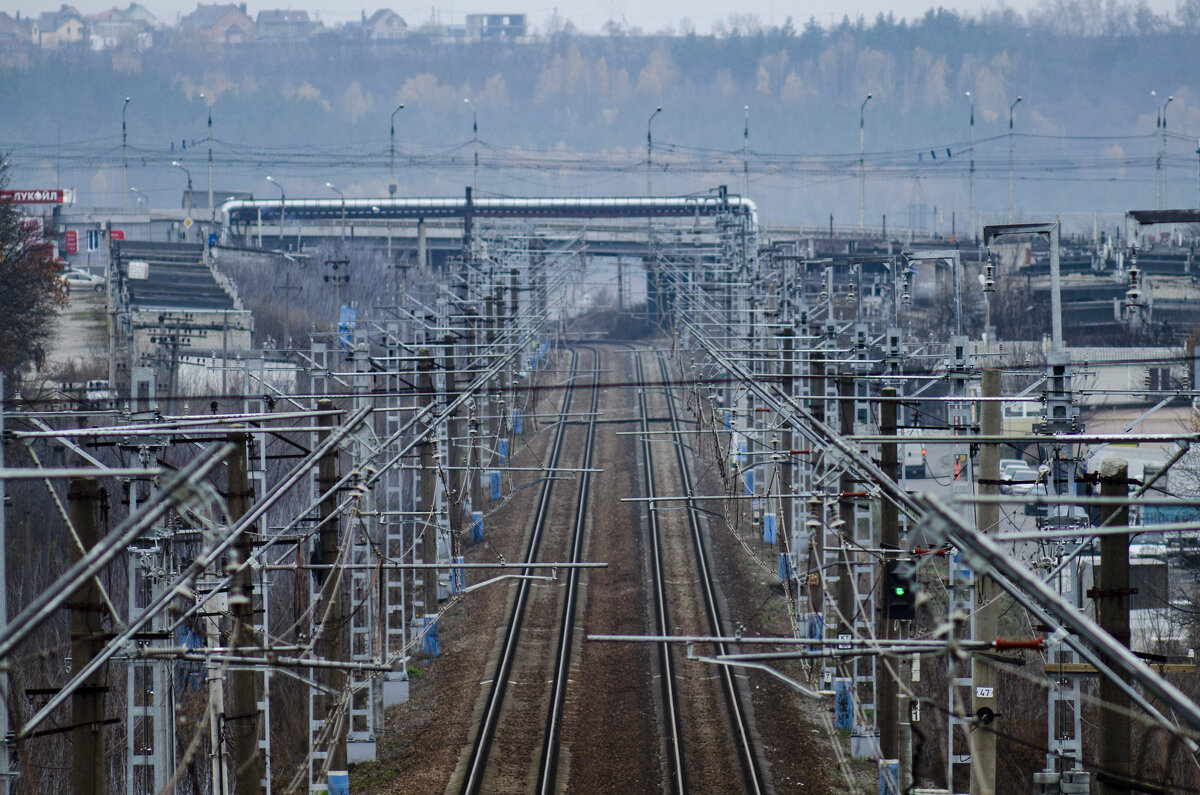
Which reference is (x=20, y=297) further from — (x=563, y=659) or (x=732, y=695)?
(x=732, y=695)

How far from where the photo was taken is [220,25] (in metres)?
168

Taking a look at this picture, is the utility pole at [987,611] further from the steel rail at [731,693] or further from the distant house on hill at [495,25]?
the distant house on hill at [495,25]

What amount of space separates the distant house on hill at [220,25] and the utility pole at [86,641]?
16421 cm

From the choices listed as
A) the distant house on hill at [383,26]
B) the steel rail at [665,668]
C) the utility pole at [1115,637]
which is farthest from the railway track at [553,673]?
the distant house on hill at [383,26]

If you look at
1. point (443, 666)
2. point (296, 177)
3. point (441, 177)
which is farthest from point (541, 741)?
point (296, 177)

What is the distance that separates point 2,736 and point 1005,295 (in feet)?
115

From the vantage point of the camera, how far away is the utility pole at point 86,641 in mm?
6480

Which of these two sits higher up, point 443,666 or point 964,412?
point 964,412

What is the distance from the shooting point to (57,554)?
59.9 feet

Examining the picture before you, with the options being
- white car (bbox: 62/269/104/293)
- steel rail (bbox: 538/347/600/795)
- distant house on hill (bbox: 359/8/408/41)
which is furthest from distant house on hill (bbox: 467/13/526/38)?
steel rail (bbox: 538/347/600/795)

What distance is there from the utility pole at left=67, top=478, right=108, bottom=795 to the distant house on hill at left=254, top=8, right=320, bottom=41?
168550mm

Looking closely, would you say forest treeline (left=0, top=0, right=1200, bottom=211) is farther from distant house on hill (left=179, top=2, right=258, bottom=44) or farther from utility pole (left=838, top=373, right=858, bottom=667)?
utility pole (left=838, top=373, right=858, bottom=667)

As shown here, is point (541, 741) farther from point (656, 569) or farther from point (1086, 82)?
point (1086, 82)

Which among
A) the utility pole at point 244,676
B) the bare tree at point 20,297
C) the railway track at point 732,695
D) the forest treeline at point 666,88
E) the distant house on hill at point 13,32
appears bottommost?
the railway track at point 732,695
